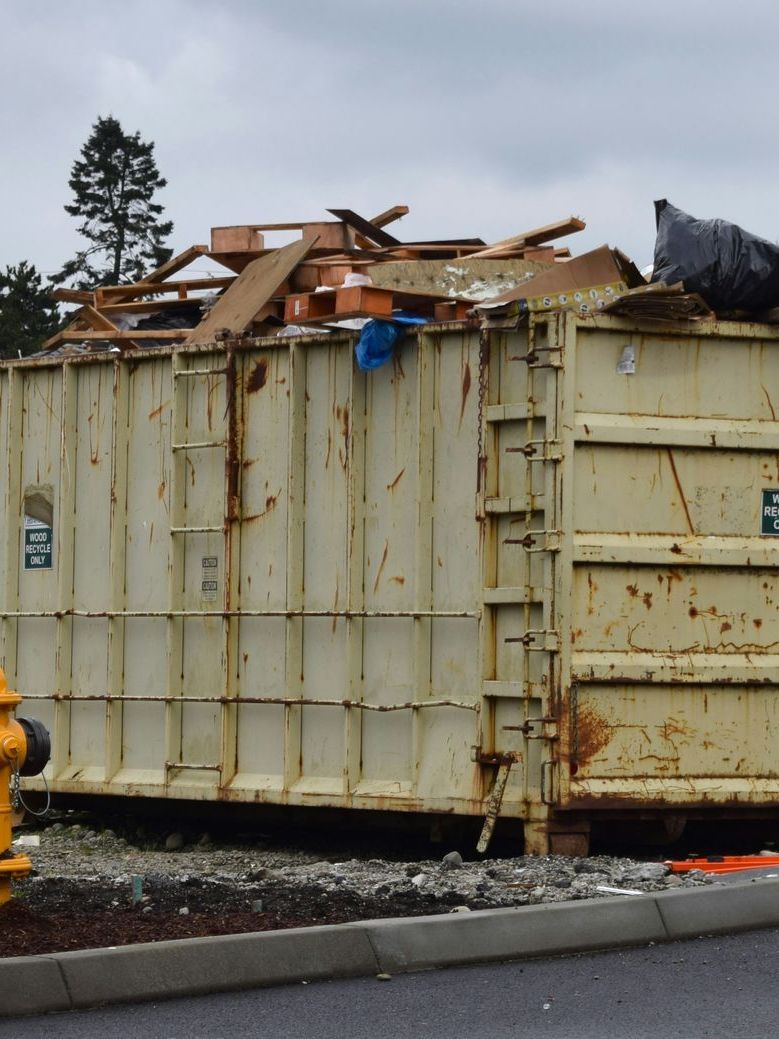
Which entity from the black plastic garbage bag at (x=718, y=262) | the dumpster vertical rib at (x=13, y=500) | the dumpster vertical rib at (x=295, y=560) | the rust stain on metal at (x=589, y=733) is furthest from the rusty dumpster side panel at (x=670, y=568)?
the dumpster vertical rib at (x=13, y=500)

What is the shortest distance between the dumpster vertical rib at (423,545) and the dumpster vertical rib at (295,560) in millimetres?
831

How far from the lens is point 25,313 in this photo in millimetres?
46562

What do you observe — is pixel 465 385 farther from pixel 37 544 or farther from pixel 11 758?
pixel 11 758

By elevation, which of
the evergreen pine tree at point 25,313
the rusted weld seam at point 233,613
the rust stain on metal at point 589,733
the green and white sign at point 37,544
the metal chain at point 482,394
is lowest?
the rust stain on metal at point 589,733

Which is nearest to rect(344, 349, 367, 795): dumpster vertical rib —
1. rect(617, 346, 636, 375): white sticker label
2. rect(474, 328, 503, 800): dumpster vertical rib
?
rect(474, 328, 503, 800): dumpster vertical rib

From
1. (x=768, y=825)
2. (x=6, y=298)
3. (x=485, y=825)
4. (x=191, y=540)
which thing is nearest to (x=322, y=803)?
(x=485, y=825)

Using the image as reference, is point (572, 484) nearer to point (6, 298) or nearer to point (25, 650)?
point (25, 650)

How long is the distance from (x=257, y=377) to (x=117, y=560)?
1585 millimetres

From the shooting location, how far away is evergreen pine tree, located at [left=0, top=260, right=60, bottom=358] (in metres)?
45.6

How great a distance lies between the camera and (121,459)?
38.9ft

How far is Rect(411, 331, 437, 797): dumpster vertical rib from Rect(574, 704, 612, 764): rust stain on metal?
96cm

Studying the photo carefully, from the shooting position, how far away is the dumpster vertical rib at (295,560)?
35.7 ft

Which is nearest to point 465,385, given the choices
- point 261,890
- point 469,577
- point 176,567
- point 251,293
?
point 469,577

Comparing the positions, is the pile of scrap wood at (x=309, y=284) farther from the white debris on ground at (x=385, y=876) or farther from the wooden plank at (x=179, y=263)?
the white debris on ground at (x=385, y=876)
